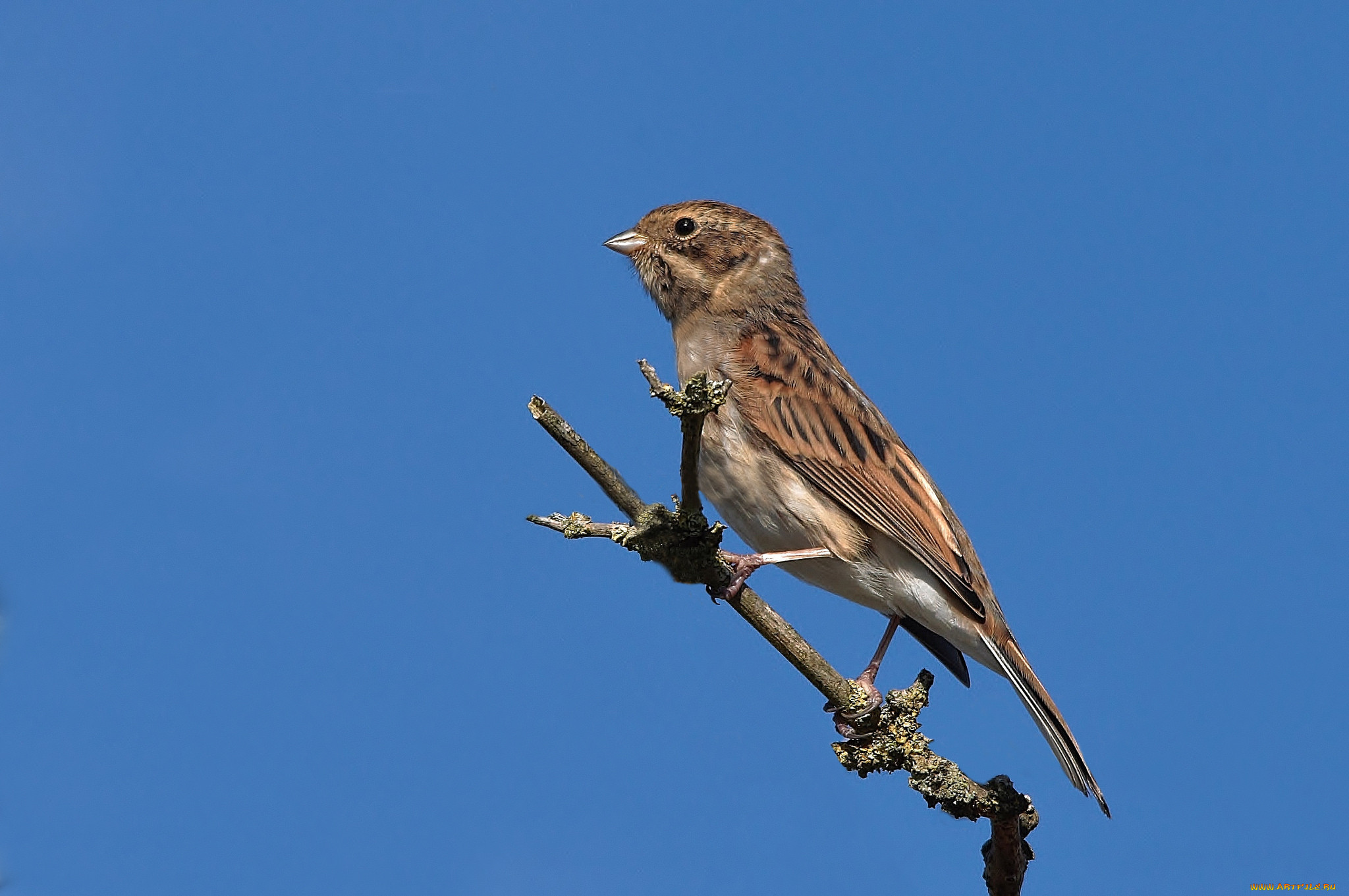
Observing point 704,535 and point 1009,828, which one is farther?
point 1009,828

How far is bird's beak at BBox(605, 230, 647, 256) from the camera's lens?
8359 mm

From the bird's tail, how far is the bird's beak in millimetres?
3567

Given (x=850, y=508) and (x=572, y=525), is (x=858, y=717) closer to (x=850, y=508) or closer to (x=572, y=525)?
(x=850, y=508)

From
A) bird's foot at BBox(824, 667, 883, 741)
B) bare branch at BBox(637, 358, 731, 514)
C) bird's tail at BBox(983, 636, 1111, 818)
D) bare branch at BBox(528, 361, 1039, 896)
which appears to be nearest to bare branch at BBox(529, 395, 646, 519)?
bare branch at BBox(528, 361, 1039, 896)

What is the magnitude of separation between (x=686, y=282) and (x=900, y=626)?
2.65m

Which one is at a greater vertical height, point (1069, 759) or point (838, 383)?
point (838, 383)

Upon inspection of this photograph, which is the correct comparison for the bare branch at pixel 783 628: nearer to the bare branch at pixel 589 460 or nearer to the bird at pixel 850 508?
the bare branch at pixel 589 460

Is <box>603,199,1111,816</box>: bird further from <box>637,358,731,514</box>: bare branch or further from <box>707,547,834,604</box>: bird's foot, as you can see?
<box>637,358,731,514</box>: bare branch

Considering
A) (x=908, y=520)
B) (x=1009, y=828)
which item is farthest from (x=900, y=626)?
(x=1009, y=828)

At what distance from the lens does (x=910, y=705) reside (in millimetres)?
6078

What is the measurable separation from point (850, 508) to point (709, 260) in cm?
229

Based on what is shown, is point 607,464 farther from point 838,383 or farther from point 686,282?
point 686,282

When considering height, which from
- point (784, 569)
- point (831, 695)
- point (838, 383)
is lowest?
point (831, 695)

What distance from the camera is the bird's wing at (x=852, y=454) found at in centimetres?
676
